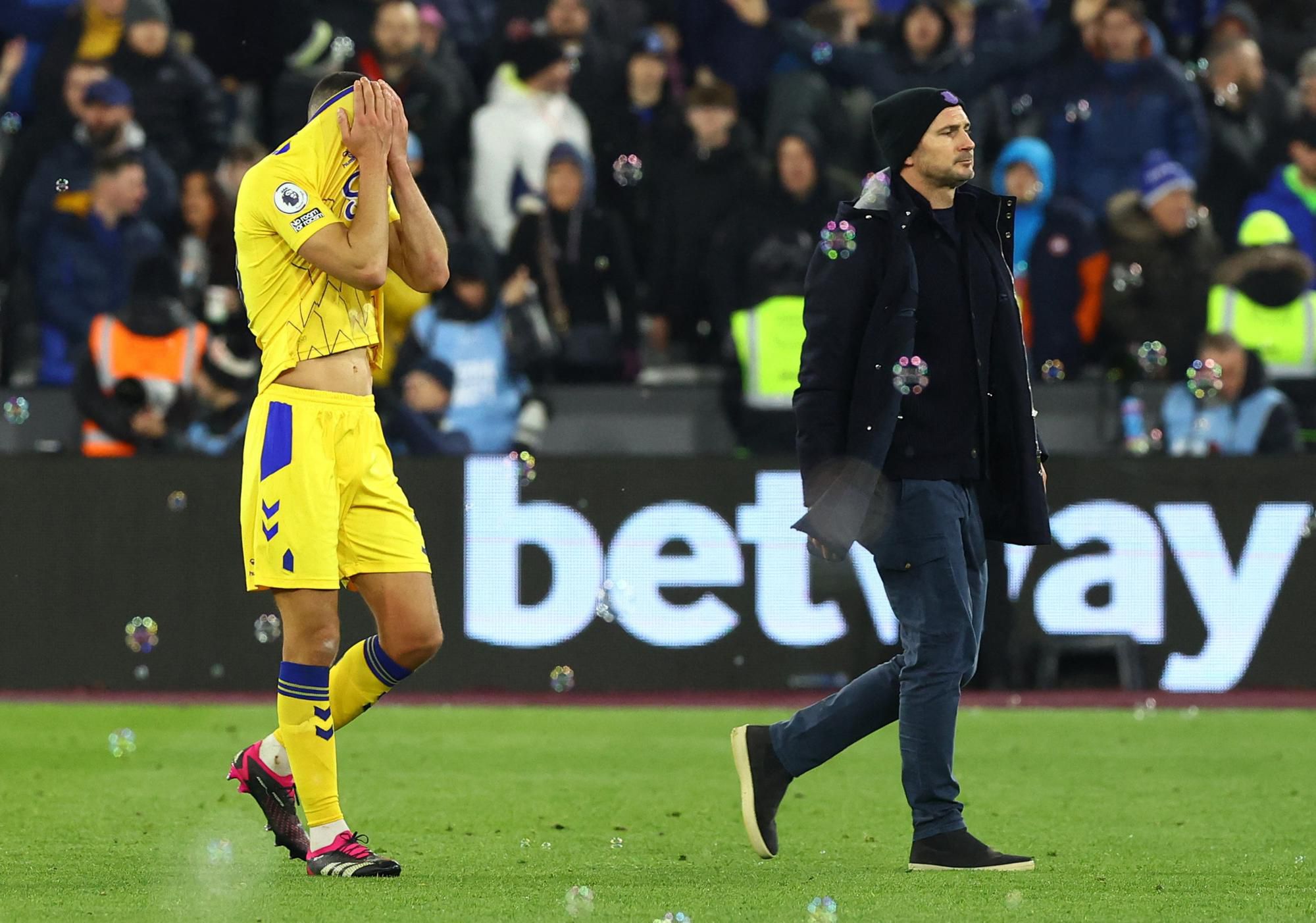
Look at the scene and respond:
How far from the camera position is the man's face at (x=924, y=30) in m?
13.6

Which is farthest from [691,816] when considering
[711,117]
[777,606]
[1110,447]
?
[711,117]

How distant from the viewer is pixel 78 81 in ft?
45.6

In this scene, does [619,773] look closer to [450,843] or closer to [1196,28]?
[450,843]

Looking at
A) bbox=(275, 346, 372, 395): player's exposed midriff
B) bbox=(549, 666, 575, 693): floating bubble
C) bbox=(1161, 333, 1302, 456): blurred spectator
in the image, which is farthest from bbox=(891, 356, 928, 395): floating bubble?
bbox=(1161, 333, 1302, 456): blurred spectator

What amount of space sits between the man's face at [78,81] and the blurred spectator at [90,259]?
2.18ft

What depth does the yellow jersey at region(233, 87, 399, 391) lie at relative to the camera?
601 cm

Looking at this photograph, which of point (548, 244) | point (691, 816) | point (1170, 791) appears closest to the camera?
point (691, 816)

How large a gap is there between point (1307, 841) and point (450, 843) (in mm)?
2756

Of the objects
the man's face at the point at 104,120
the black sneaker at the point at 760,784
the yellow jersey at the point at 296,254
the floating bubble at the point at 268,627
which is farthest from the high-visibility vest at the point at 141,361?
the black sneaker at the point at 760,784

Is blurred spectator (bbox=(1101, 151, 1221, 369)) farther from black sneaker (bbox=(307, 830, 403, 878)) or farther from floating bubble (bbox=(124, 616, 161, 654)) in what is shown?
black sneaker (bbox=(307, 830, 403, 878))

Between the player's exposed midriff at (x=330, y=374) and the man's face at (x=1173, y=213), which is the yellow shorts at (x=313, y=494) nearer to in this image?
the player's exposed midriff at (x=330, y=374)

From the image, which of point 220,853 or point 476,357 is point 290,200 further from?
point 476,357

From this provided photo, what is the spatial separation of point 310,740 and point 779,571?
5.82 meters

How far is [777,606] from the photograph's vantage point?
38.1 ft
